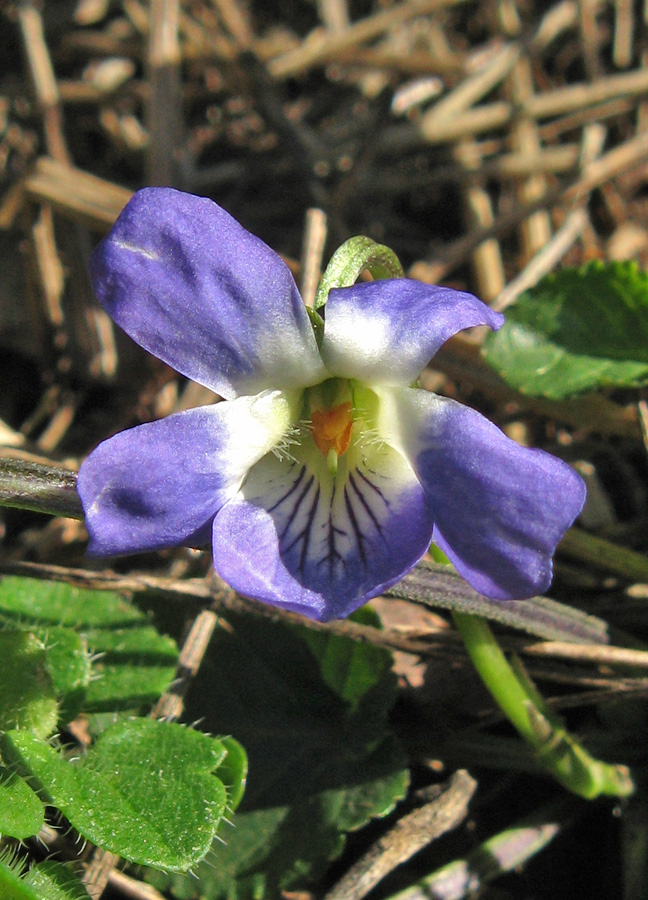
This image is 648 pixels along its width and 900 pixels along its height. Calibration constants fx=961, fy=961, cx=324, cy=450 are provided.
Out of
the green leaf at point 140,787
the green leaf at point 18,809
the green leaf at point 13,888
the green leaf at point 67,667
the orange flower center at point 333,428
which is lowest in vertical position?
the green leaf at point 140,787

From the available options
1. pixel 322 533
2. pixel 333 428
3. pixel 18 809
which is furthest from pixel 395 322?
pixel 18 809

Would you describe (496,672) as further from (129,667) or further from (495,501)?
(129,667)

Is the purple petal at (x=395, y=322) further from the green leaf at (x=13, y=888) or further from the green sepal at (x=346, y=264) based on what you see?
the green leaf at (x=13, y=888)

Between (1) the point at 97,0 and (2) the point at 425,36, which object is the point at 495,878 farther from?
(1) the point at 97,0

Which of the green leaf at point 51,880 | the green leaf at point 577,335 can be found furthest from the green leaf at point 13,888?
the green leaf at point 577,335

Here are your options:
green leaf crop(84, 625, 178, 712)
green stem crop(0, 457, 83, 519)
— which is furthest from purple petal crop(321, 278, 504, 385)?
green leaf crop(84, 625, 178, 712)
